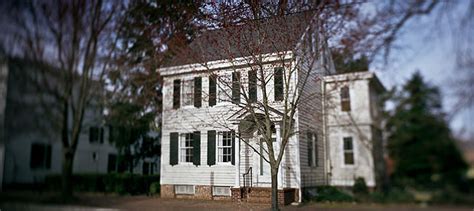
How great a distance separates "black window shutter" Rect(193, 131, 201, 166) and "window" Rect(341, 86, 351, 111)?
4.04ft

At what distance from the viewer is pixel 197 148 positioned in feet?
9.68

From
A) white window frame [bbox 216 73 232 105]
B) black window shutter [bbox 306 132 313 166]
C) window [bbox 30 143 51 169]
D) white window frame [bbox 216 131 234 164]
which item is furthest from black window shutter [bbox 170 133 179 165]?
black window shutter [bbox 306 132 313 166]

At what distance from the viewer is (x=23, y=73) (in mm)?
3156

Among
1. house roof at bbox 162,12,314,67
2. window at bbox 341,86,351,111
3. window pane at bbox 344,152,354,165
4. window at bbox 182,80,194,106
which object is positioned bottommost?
window pane at bbox 344,152,354,165

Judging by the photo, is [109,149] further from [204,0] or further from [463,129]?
[463,129]

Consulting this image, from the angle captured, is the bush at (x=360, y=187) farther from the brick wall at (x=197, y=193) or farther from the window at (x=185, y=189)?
the window at (x=185, y=189)

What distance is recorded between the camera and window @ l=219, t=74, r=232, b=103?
2.96m

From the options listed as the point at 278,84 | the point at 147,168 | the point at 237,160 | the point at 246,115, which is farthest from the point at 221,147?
the point at 147,168

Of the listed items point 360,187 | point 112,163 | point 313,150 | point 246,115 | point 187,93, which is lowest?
point 360,187

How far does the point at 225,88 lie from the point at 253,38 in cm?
48

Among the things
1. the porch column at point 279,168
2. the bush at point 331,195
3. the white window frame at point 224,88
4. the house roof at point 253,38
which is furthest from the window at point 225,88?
the bush at point 331,195

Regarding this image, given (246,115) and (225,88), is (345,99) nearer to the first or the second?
(246,115)

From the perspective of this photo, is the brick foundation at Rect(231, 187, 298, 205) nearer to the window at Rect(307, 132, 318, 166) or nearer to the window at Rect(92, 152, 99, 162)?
the window at Rect(307, 132, 318, 166)

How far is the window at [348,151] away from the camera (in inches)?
84.4
